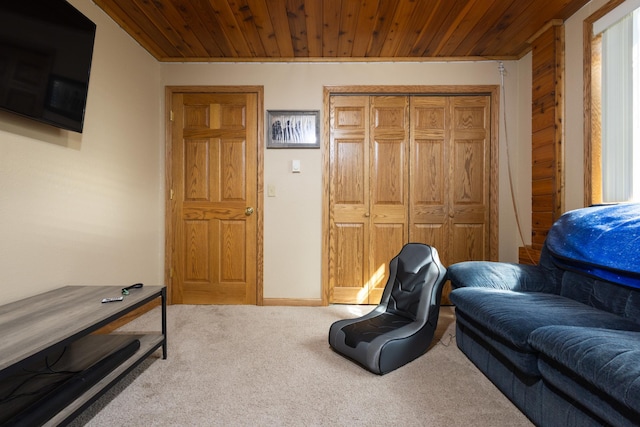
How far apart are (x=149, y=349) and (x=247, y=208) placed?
64.5 inches

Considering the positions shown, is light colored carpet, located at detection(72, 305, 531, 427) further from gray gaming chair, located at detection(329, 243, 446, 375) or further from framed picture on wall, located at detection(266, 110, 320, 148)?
framed picture on wall, located at detection(266, 110, 320, 148)

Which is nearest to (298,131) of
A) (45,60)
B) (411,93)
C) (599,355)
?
(411,93)

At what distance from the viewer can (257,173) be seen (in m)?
3.32

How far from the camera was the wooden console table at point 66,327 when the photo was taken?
1.19 m

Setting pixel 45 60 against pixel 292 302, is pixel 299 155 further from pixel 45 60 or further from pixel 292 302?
pixel 45 60

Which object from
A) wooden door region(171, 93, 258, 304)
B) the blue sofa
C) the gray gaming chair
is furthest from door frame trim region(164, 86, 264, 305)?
the blue sofa

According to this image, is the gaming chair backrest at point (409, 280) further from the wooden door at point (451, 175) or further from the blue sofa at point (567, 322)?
the wooden door at point (451, 175)

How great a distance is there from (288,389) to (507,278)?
1.54 m

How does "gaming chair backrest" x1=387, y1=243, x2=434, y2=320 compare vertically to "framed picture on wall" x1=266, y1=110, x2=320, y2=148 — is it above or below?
below

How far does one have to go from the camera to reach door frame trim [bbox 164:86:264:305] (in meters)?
3.31

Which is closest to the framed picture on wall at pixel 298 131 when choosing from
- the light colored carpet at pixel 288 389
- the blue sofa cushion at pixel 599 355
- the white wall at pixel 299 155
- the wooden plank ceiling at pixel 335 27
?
the white wall at pixel 299 155

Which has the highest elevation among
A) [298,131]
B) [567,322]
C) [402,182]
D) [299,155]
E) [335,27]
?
[335,27]

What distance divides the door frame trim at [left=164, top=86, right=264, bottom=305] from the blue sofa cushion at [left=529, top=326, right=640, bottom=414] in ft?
8.02

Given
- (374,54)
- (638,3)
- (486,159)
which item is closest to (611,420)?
(638,3)
